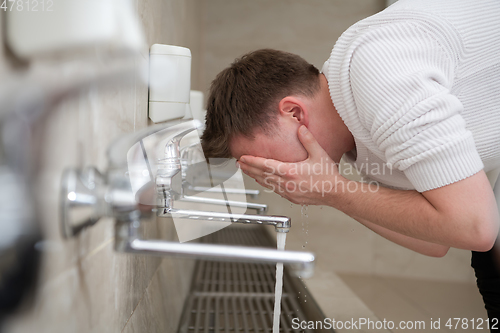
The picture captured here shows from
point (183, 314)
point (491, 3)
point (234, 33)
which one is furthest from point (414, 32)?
point (234, 33)

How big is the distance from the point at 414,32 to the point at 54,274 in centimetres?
45

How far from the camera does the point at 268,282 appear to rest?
1.00 m

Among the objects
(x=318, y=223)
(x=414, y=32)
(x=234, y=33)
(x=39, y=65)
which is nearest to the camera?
(x=39, y=65)

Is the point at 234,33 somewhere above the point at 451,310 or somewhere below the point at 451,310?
above

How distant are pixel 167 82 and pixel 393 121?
1.24 feet

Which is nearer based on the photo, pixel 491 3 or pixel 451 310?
pixel 491 3

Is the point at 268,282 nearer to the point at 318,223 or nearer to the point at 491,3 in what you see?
the point at 491,3

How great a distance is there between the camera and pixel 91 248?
0.36 metres

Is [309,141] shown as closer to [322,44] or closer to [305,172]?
[305,172]

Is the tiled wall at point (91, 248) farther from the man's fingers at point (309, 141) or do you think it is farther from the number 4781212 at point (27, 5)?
the man's fingers at point (309, 141)

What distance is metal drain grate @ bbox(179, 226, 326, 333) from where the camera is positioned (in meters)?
0.75

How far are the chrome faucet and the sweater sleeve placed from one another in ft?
0.58

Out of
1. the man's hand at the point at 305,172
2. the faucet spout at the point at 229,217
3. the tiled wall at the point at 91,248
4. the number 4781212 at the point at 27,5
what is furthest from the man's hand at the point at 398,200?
the number 4781212 at the point at 27,5

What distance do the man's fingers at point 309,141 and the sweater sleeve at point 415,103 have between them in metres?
0.12
